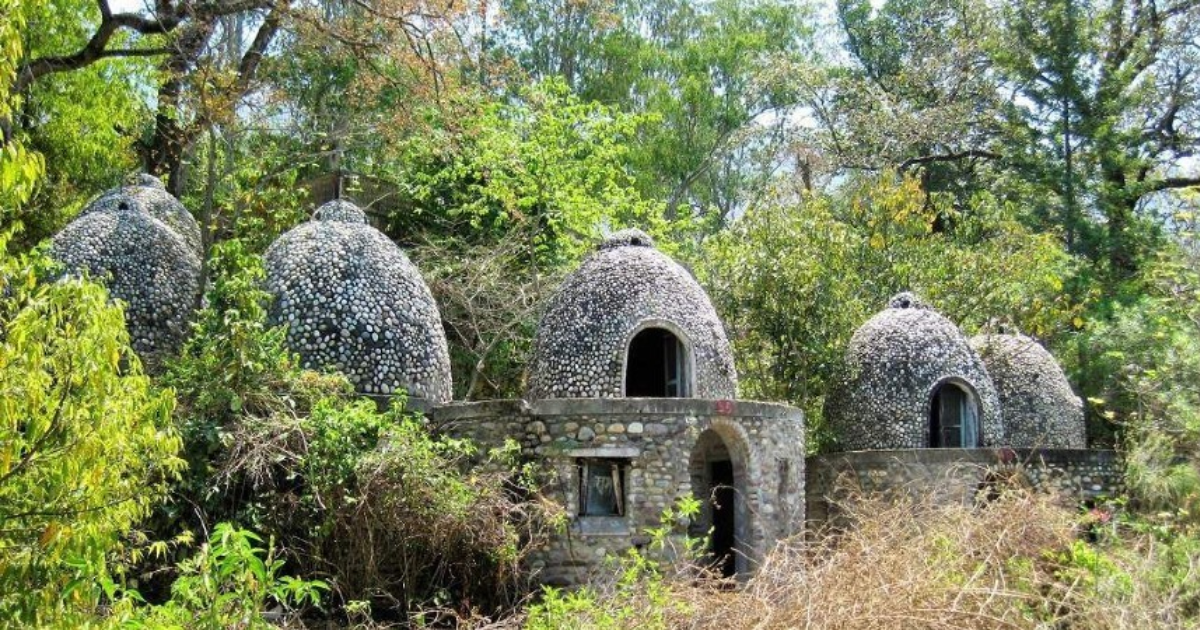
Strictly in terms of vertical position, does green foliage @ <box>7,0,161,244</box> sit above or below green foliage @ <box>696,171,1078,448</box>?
above

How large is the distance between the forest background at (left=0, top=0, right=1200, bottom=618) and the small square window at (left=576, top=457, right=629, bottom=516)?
1046 millimetres

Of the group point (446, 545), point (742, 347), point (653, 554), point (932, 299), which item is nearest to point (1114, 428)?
point (932, 299)

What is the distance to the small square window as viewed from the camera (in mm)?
12797

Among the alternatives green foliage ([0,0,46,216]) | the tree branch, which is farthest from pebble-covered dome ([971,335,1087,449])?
green foliage ([0,0,46,216])

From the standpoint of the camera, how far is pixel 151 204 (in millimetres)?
15711

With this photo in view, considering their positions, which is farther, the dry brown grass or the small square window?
the small square window

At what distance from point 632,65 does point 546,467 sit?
2200cm

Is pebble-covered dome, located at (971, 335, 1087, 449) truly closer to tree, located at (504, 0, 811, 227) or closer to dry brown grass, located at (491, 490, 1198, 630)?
dry brown grass, located at (491, 490, 1198, 630)

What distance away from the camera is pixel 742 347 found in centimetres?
1980

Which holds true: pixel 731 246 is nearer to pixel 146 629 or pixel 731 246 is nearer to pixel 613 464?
pixel 613 464

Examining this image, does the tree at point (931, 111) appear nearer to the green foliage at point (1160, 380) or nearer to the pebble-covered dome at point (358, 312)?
the green foliage at point (1160, 380)

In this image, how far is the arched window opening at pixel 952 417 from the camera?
57.8 ft

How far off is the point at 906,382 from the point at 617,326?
545 cm

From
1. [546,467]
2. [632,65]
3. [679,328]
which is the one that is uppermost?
[632,65]
